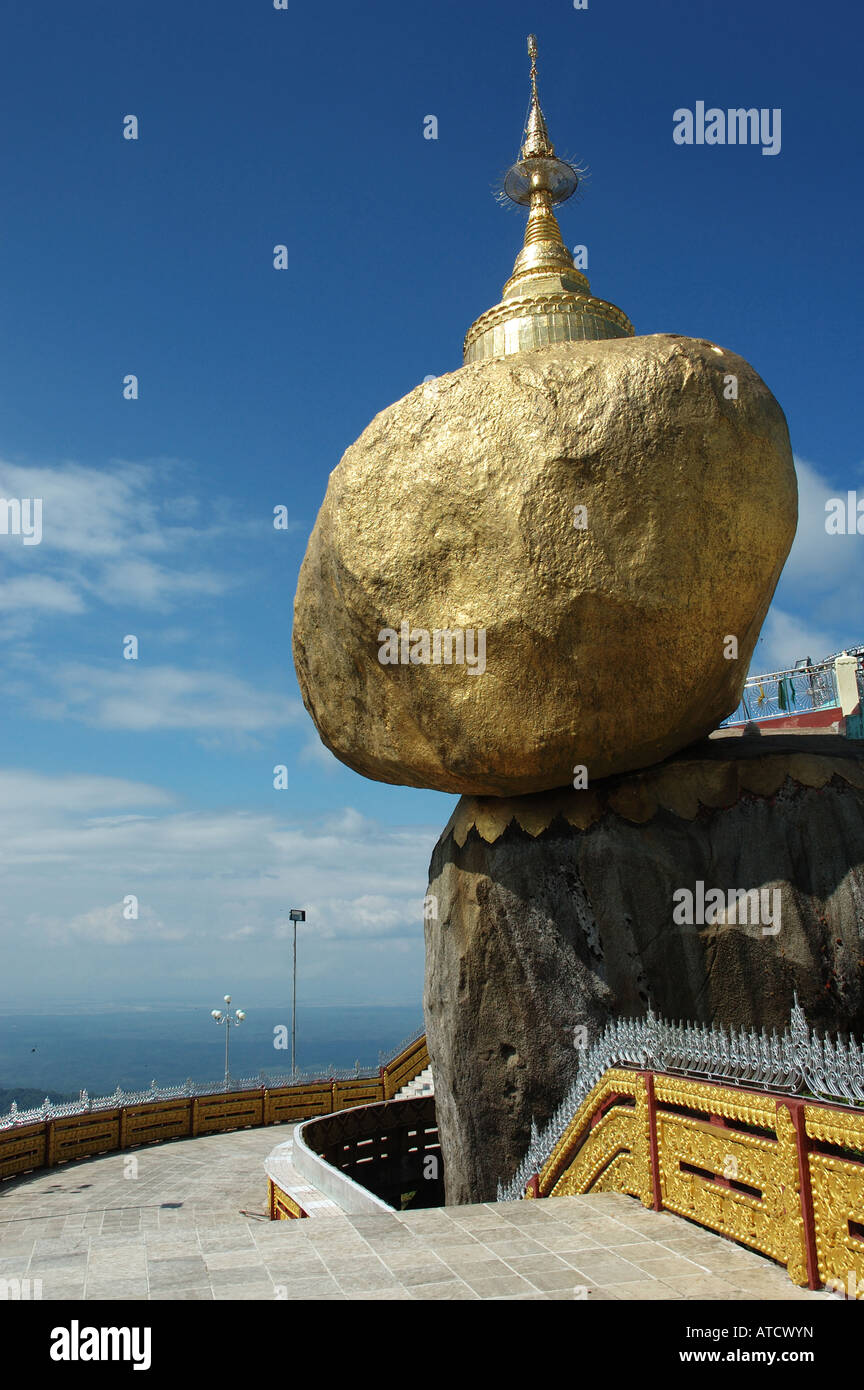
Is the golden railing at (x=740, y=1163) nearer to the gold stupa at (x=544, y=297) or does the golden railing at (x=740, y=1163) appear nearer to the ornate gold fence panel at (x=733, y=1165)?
the ornate gold fence panel at (x=733, y=1165)

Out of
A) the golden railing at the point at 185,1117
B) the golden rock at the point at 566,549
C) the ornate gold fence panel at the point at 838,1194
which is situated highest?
the golden rock at the point at 566,549

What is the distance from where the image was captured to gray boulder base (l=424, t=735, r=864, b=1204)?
10.4 meters

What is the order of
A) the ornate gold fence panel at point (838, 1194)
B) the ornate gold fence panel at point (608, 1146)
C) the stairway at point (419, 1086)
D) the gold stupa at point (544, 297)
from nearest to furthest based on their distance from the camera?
the ornate gold fence panel at point (838, 1194)
the ornate gold fence panel at point (608, 1146)
the gold stupa at point (544, 297)
the stairway at point (419, 1086)

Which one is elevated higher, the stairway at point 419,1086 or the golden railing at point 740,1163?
the golden railing at point 740,1163

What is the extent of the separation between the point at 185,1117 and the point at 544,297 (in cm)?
1891

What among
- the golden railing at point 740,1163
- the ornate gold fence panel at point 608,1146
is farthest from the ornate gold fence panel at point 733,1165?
the ornate gold fence panel at point 608,1146

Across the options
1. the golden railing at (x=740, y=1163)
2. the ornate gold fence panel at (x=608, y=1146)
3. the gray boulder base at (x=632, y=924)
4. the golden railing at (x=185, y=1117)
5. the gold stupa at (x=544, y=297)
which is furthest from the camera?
the golden railing at (x=185, y=1117)

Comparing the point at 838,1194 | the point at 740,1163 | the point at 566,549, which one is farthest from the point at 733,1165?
the point at 566,549

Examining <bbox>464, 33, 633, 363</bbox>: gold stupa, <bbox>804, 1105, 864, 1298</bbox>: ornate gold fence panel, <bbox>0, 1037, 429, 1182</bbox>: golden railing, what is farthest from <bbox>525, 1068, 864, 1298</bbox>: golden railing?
<bbox>0, 1037, 429, 1182</bbox>: golden railing

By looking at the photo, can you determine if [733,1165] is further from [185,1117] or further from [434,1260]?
[185,1117]

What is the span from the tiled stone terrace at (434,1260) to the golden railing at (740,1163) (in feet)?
0.52

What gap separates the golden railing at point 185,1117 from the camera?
18.5 meters
